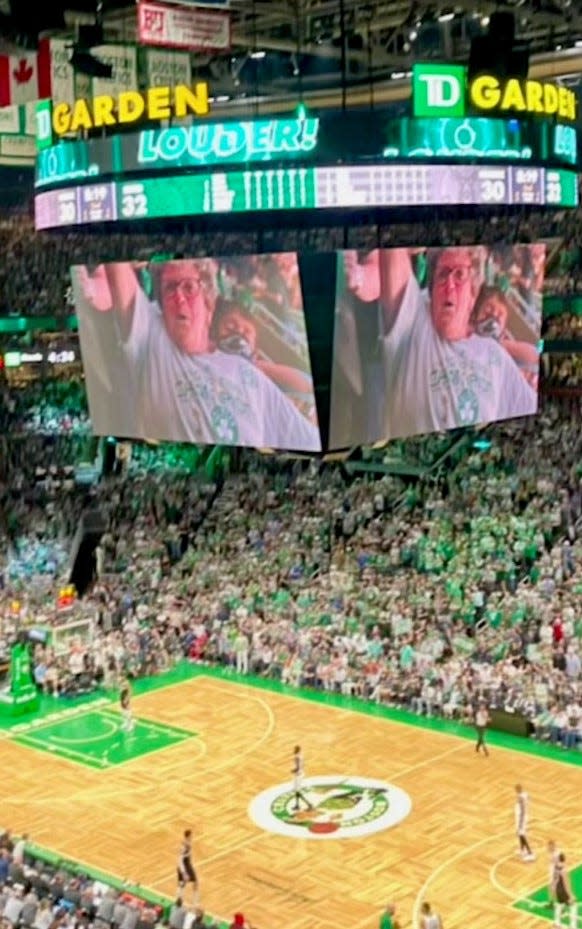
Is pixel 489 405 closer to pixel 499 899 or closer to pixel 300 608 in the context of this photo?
pixel 300 608

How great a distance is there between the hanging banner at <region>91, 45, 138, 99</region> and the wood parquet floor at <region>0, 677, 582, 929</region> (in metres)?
11.2

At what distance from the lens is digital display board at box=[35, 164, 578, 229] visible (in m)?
24.5

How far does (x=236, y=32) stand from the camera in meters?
31.9

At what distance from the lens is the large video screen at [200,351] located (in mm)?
24812

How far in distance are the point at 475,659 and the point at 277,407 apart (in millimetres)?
5748

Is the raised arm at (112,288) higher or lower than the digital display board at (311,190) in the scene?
lower

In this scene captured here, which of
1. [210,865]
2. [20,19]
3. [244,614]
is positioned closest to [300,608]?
[244,614]

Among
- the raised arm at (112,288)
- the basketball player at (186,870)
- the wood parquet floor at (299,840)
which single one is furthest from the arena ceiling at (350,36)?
the basketball player at (186,870)

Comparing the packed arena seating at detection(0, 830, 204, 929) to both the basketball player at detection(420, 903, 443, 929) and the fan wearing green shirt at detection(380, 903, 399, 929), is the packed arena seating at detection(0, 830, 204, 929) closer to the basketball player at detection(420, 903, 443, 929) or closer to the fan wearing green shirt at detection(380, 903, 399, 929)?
the fan wearing green shirt at detection(380, 903, 399, 929)

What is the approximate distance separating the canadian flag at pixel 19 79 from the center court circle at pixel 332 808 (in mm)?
11687

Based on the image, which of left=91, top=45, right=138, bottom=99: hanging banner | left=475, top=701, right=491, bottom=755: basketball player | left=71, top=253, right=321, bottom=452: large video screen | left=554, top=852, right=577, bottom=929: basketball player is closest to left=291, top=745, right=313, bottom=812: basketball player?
left=475, top=701, right=491, bottom=755: basketball player

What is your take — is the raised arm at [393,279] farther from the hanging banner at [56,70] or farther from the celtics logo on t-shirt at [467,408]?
the hanging banner at [56,70]

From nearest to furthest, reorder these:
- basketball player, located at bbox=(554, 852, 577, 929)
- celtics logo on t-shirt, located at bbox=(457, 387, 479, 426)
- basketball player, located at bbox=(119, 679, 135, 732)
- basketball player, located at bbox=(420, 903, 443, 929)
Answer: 1. basketball player, located at bbox=(420, 903, 443, 929)
2. basketball player, located at bbox=(554, 852, 577, 929)
3. basketball player, located at bbox=(119, 679, 135, 732)
4. celtics logo on t-shirt, located at bbox=(457, 387, 479, 426)

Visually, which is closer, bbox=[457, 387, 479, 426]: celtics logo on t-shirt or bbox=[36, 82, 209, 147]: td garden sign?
bbox=[36, 82, 209, 147]: td garden sign
